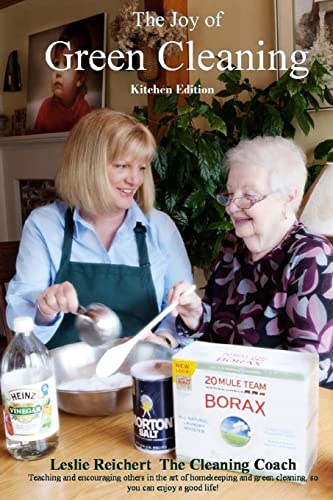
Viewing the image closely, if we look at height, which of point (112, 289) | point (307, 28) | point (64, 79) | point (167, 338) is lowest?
point (167, 338)

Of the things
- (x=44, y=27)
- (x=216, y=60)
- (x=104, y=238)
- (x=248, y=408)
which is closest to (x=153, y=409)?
(x=248, y=408)

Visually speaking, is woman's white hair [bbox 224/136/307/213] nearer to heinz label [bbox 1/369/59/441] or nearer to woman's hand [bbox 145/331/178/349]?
woman's hand [bbox 145/331/178/349]

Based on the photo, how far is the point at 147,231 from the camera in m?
1.72

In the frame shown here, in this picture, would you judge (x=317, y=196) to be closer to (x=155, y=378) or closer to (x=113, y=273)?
(x=113, y=273)

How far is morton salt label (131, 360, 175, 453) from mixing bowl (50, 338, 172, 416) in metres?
0.11

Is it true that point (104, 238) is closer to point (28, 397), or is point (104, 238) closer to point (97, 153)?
point (97, 153)

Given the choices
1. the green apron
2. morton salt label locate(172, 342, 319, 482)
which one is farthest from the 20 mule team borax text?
morton salt label locate(172, 342, 319, 482)

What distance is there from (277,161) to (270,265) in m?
0.24

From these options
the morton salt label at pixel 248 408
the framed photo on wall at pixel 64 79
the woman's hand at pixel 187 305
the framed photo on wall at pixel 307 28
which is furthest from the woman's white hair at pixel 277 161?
the framed photo on wall at pixel 64 79

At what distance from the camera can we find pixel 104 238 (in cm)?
170

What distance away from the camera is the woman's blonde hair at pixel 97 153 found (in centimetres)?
165

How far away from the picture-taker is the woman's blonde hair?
165cm

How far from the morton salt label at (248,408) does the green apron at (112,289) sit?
792 mm

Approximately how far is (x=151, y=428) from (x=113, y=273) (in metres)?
0.80
